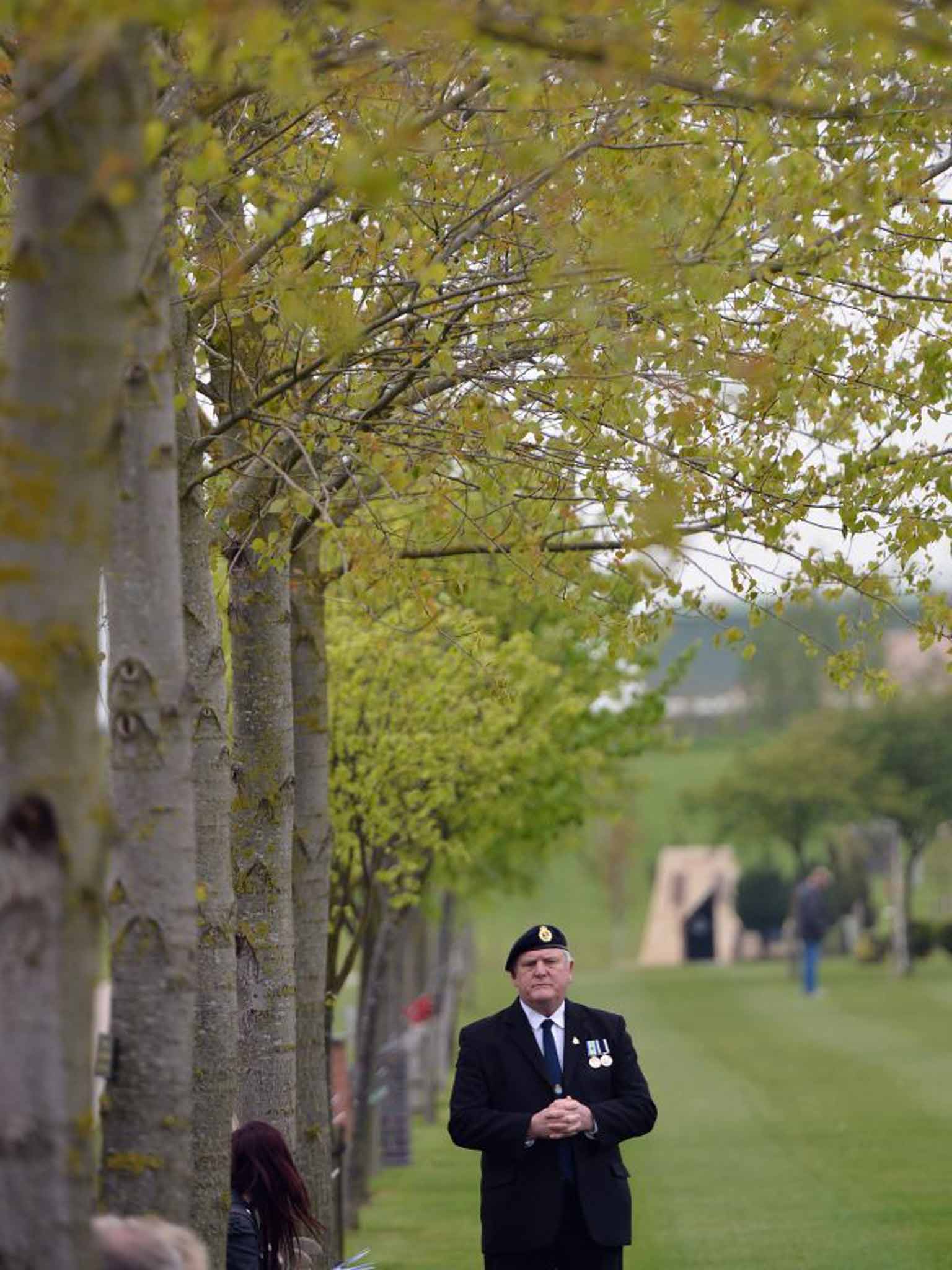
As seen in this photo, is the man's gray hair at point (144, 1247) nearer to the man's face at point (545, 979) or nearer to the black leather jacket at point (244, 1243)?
the black leather jacket at point (244, 1243)

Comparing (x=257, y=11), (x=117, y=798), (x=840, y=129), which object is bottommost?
(x=117, y=798)

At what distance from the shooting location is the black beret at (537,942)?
9.29 m

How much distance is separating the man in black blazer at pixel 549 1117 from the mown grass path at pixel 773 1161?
20.6 ft

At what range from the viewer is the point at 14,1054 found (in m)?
5.58

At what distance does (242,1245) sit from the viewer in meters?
8.55

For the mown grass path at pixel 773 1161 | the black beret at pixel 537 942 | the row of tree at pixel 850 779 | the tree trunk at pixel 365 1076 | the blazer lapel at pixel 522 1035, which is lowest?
the mown grass path at pixel 773 1161

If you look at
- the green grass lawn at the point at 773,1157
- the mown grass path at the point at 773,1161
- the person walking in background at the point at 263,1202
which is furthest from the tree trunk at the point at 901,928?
the person walking in background at the point at 263,1202

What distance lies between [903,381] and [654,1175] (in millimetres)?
11371

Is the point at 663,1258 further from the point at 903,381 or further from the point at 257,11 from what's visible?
the point at 257,11

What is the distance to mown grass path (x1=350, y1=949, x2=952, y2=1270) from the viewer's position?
649 inches

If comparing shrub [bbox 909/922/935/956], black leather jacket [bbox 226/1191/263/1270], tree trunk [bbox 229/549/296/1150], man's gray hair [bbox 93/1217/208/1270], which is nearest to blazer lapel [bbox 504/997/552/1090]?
black leather jacket [bbox 226/1191/263/1270]

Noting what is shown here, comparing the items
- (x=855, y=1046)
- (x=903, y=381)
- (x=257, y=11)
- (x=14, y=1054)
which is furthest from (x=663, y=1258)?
(x=855, y=1046)

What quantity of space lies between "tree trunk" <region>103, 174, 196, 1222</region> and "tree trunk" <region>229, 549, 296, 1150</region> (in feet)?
13.9

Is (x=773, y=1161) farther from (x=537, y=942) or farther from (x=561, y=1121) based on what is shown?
(x=561, y=1121)
